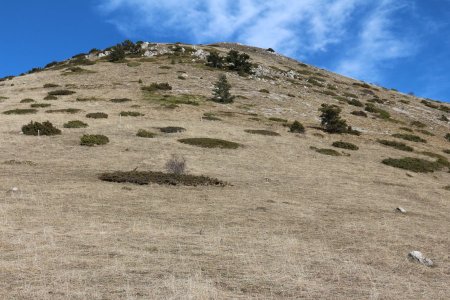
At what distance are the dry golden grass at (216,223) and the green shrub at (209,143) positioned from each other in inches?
26.7

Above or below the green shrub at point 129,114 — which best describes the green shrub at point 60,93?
above

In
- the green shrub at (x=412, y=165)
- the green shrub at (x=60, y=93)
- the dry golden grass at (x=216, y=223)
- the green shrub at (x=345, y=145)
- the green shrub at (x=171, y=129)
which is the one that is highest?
the green shrub at (x=60, y=93)

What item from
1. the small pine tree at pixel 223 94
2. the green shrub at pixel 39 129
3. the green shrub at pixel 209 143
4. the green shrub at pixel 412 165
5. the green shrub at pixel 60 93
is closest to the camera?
the green shrub at pixel 209 143

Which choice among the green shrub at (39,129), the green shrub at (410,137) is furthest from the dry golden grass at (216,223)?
the green shrub at (410,137)

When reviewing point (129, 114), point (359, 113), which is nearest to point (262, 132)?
point (129, 114)

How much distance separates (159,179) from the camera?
18.5 meters

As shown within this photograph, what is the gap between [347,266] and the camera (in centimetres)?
1026

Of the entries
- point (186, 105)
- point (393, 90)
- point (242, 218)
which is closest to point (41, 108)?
point (186, 105)

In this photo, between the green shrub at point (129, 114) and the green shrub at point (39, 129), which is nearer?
the green shrub at point (39, 129)

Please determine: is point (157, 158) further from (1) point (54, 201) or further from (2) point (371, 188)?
(2) point (371, 188)

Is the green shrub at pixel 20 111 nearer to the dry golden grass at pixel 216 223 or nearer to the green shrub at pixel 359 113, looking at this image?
the dry golden grass at pixel 216 223

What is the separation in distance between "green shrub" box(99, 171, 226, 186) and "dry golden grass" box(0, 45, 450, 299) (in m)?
0.60

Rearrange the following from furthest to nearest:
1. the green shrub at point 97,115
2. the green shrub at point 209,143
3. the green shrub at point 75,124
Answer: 1. the green shrub at point 97,115
2. the green shrub at point 75,124
3. the green shrub at point 209,143

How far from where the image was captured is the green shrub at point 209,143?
28234 millimetres
